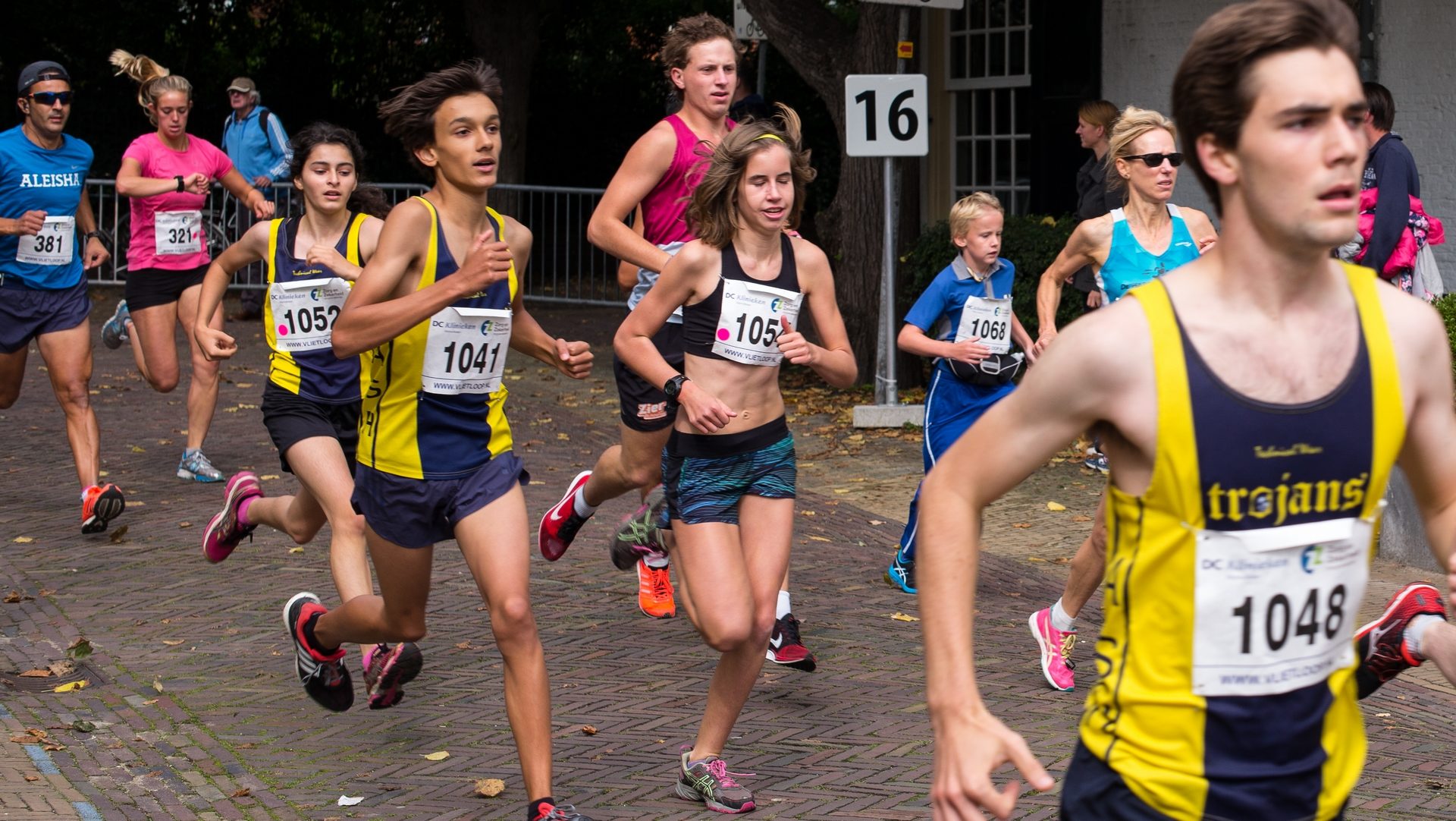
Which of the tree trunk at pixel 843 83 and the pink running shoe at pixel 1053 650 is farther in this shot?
the tree trunk at pixel 843 83

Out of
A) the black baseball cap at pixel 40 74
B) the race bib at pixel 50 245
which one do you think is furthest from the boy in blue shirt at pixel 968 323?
the black baseball cap at pixel 40 74

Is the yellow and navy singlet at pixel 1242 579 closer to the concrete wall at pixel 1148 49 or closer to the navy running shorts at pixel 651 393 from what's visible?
the navy running shorts at pixel 651 393

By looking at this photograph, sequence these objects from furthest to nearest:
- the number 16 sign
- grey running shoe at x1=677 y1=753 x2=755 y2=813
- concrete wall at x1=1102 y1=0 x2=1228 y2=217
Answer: concrete wall at x1=1102 y1=0 x2=1228 y2=217 → the number 16 sign → grey running shoe at x1=677 y1=753 x2=755 y2=813

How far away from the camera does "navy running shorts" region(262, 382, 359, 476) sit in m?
6.17

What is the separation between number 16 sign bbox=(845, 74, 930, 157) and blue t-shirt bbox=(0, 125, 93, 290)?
15.9 feet

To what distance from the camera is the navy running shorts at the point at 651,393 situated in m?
6.37

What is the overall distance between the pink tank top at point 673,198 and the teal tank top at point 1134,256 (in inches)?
57.6

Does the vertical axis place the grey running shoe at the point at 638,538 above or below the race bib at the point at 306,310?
below

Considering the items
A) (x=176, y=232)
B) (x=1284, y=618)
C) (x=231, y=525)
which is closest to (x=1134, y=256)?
(x=231, y=525)

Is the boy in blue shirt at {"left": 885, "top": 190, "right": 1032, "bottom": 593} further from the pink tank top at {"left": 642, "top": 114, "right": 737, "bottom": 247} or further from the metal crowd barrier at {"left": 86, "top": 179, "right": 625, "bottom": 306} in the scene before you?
the metal crowd barrier at {"left": 86, "top": 179, "right": 625, "bottom": 306}

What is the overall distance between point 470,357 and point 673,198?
6.19 ft

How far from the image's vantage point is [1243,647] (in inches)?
92.8

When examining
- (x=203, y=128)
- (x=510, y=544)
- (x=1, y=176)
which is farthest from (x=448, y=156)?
(x=203, y=128)

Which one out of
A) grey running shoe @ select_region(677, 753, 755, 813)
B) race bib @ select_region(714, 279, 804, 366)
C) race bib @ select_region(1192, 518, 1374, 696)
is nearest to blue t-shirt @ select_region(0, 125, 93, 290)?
race bib @ select_region(714, 279, 804, 366)
